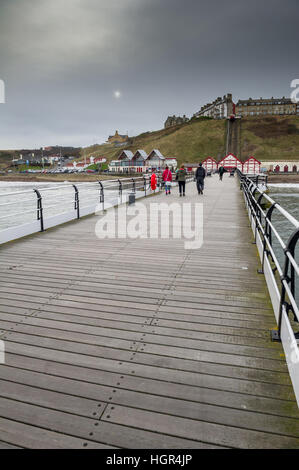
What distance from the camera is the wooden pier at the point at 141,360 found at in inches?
94.8

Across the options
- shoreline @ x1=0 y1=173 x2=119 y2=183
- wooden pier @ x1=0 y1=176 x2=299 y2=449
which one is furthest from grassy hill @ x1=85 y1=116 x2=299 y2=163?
wooden pier @ x1=0 y1=176 x2=299 y2=449

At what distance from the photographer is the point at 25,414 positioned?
2.56 metres

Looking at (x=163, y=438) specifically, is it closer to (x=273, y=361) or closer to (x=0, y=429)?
(x=0, y=429)

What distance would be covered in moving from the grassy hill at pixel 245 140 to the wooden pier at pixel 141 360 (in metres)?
130

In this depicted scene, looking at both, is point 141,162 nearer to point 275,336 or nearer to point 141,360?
point 275,336

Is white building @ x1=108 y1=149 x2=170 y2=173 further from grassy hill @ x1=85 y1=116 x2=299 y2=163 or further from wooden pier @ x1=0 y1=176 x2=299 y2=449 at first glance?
wooden pier @ x1=0 y1=176 x2=299 y2=449

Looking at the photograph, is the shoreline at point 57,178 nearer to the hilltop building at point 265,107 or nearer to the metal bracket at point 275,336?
the metal bracket at point 275,336

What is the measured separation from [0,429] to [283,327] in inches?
109

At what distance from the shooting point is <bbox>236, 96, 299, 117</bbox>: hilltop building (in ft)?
632

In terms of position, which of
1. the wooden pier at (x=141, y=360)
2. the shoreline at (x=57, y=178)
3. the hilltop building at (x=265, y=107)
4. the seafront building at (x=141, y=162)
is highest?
the hilltop building at (x=265, y=107)

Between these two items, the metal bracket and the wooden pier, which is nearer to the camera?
the wooden pier

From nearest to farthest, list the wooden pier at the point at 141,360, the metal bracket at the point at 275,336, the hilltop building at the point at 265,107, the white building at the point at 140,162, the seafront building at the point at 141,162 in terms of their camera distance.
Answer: the wooden pier at the point at 141,360 < the metal bracket at the point at 275,336 < the seafront building at the point at 141,162 < the white building at the point at 140,162 < the hilltop building at the point at 265,107

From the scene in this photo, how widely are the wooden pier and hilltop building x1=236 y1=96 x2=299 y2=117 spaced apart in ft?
684

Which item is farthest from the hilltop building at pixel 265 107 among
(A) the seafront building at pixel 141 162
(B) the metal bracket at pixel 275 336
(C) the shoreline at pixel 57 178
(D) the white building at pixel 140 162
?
(B) the metal bracket at pixel 275 336
